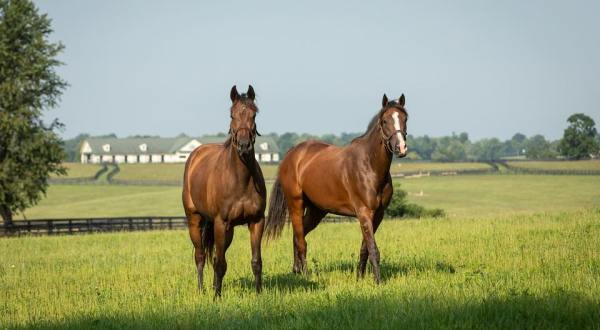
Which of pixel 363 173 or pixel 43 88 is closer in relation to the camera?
pixel 363 173

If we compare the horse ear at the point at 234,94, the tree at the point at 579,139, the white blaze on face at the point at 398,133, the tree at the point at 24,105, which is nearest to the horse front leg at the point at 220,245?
the horse ear at the point at 234,94

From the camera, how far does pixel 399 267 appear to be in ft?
42.7

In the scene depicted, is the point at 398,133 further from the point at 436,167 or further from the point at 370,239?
the point at 436,167

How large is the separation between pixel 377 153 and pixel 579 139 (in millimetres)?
133188

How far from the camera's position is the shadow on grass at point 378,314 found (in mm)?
7234

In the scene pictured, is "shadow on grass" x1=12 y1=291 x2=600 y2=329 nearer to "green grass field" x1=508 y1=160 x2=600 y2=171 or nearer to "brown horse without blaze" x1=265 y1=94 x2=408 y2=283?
"brown horse without blaze" x1=265 y1=94 x2=408 y2=283

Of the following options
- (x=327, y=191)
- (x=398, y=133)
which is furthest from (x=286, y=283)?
(x=398, y=133)

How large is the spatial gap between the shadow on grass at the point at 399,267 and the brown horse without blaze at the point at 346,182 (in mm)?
682

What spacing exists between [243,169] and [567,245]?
26.6 feet

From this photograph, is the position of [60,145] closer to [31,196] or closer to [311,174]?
[31,196]

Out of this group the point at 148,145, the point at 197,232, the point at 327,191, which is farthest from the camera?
the point at 148,145

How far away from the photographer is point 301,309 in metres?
8.69

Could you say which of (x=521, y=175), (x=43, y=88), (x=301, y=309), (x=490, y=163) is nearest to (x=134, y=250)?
(x=301, y=309)

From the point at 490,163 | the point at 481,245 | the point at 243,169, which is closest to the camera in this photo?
the point at 243,169
